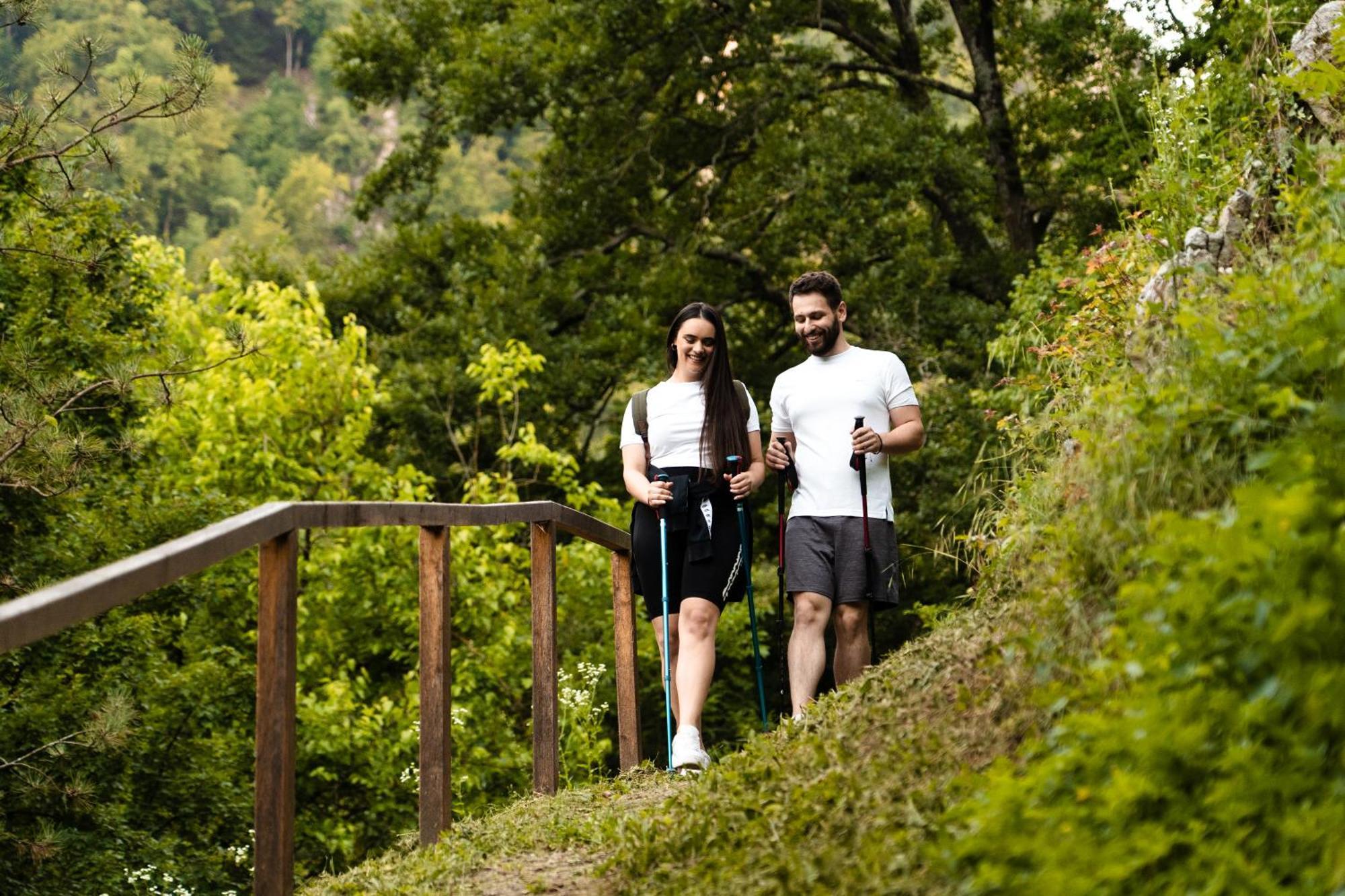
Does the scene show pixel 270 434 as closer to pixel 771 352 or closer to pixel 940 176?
pixel 771 352

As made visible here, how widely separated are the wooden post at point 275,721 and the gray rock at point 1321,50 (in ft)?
11.2

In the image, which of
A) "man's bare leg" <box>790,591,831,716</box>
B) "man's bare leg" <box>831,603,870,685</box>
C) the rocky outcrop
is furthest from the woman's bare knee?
the rocky outcrop

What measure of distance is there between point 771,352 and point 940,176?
3.50 meters

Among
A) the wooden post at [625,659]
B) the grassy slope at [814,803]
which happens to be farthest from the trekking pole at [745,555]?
the grassy slope at [814,803]

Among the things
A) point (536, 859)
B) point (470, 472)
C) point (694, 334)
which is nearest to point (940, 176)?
point (470, 472)

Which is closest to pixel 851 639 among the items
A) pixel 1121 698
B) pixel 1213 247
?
pixel 1213 247

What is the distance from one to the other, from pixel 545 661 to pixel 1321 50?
3542 millimetres

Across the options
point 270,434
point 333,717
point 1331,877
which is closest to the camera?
point 1331,877

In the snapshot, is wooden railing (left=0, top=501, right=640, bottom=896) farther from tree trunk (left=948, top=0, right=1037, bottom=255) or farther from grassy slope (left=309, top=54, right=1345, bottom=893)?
tree trunk (left=948, top=0, right=1037, bottom=255)

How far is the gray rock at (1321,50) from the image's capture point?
15.4 ft

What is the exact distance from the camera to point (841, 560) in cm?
531

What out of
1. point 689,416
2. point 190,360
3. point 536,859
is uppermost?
point 190,360

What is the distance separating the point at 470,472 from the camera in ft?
52.6

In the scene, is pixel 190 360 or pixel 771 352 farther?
pixel 771 352
